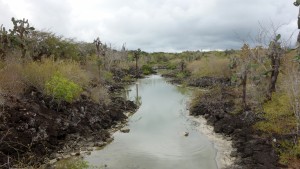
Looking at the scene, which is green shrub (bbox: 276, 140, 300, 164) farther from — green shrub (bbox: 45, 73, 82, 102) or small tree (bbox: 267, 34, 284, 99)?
green shrub (bbox: 45, 73, 82, 102)

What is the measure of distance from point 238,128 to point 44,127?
32.8 ft

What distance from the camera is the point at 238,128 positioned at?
1817 centimetres

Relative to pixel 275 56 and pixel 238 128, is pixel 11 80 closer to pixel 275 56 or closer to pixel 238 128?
pixel 238 128

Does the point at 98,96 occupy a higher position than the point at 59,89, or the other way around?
the point at 59,89

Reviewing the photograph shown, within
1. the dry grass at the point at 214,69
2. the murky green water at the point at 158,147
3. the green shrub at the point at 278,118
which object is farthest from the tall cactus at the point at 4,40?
the dry grass at the point at 214,69

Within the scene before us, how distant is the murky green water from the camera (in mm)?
14016

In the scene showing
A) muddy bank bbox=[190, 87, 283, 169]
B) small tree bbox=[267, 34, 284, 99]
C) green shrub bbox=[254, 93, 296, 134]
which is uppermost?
small tree bbox=[267, 34, 284, 99]

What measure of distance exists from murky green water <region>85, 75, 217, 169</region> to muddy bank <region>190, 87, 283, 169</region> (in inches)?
46.1

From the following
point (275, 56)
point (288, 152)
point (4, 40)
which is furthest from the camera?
point (4, 40)

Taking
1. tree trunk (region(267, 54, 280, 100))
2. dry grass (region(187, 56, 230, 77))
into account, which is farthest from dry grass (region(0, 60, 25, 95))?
dry grass (region(187, 56, 230, 77))

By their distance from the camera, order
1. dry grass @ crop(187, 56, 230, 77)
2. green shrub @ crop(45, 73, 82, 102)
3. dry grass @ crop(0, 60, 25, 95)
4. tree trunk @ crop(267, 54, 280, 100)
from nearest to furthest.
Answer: dry grass @ crop(0, 60, 25, 95) → green shrub @ crop(45, 73, 82, 102) → tree trunk @ crop(267, 54, 280, 100) → dry grass @ crop(187, 56, 230, 77)

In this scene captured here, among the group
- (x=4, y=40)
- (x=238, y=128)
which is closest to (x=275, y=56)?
(x=238, y=128)

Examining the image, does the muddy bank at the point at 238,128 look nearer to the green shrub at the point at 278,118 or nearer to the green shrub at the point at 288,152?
the green shrub at the point at 288,152

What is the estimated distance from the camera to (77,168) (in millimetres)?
10984
